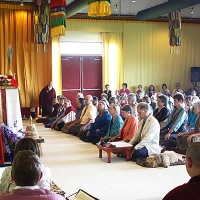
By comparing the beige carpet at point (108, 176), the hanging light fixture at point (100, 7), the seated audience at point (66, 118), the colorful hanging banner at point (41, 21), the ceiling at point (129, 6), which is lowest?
the beige carpet at point (108, 176)

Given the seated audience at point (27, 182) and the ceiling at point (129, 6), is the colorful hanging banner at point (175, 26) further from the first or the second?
the seated audience at point (27, 182)

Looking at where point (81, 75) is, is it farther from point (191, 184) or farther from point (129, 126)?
point (191, 184)

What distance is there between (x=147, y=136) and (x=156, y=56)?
A: 8.97 metres

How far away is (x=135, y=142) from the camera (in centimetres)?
624

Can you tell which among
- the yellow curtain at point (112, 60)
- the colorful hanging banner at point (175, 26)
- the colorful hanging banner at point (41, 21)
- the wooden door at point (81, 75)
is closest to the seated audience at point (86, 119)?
the colorful hanging banner at point (41, 21)

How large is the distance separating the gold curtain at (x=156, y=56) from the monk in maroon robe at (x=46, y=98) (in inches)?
118

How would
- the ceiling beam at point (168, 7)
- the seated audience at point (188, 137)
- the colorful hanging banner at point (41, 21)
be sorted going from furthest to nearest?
1. the colorful hanging banner at point (41, 21)
2. the ceiling beam at point (168, 7)
3. the seated audience at point (188, 137)

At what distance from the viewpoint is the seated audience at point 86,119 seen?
28.1 ft

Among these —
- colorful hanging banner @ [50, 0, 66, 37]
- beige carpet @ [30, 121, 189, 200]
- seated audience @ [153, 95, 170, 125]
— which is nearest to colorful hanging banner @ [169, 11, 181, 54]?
colorful hanging banner @ [50, 0, 66, 37]

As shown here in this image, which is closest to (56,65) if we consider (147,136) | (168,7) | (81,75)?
(81,75)

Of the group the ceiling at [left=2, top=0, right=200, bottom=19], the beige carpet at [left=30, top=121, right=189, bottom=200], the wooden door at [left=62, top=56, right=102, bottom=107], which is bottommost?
the beige carpet at [left=30, top=121, right=189, bottom=200]

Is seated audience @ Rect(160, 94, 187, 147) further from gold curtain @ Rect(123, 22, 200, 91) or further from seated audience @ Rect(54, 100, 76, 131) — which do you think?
gold curtain @ Rect(123, 22, 200, 91)

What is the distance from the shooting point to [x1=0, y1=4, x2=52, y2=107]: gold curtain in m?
12.4

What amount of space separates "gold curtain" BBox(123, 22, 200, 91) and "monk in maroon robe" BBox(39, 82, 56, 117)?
3.00 metres
